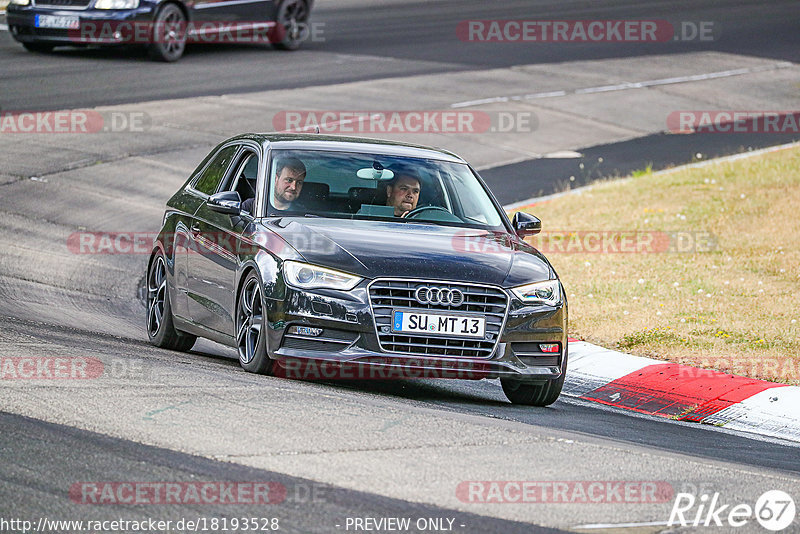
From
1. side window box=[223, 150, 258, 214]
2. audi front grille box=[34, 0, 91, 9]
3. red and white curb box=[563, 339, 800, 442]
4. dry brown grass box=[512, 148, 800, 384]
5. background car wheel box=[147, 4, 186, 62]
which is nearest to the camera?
red and white curb box=[563, 339, 800, 442]

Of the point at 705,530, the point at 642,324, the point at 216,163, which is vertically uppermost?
the point at 216,163

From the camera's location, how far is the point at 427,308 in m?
8.24

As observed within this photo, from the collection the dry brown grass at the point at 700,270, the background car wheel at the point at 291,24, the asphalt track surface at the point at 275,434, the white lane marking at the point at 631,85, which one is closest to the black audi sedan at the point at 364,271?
the asphalt track surface at the point at 275,434

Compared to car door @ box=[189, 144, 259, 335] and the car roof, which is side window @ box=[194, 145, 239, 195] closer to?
car door @ box=[189, 144, 259, 335]

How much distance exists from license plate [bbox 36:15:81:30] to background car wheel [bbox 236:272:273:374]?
601 inches

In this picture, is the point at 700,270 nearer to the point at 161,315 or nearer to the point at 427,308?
the point at 161,315

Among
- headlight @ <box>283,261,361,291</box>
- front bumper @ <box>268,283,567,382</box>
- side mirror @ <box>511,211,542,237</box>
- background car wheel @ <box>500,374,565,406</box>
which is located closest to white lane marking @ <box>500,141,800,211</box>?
side mirror @ <box>511,211,542,237</box>

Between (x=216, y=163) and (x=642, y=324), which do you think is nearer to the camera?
(x=216, y=163)

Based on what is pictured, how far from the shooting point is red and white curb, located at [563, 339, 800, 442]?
9.28 meters

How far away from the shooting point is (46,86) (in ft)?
71.6

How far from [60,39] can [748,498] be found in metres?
19.2

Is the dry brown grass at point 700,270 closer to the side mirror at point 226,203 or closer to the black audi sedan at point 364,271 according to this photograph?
the black audi sedan at point 364,271

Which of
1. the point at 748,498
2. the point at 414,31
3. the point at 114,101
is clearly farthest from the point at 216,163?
the point at 414,31

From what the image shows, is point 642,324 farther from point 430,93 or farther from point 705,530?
point 430,93
